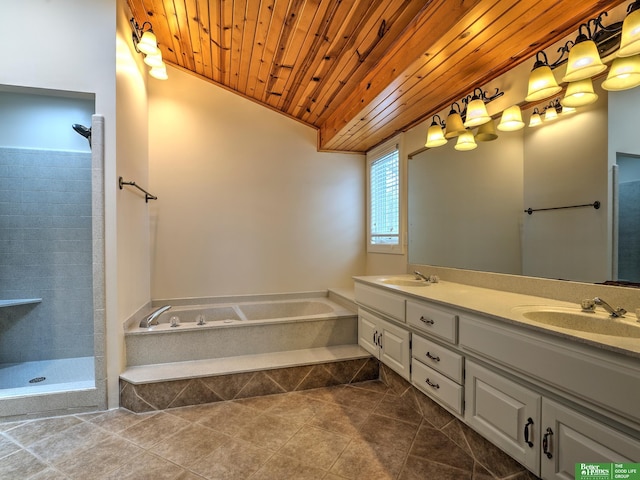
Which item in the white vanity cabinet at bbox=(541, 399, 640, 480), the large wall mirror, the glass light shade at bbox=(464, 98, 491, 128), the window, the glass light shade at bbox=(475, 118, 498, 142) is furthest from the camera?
the window

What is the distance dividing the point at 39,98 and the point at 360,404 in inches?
143

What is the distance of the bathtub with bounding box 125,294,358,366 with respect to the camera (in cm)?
240

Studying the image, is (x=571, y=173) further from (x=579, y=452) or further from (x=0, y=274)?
(x=0, y=274)

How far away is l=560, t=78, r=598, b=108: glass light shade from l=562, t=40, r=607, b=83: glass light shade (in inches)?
5.3

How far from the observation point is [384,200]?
3352 mm

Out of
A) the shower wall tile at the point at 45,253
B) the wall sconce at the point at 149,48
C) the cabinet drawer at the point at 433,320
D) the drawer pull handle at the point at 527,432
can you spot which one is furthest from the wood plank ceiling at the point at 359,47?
the drawer pull handle at the point at 527,432

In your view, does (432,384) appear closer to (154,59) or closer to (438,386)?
(438,386)

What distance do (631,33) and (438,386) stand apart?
1742 mm

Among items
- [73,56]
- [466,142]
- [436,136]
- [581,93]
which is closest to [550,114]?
[581,93]

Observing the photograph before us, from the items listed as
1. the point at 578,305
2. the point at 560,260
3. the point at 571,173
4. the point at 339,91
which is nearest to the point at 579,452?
the point at 578,305

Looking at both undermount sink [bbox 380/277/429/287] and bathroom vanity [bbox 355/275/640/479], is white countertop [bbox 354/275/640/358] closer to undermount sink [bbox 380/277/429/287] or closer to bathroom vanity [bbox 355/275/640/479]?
bathroom vanity [bbox 355/275/640/479]

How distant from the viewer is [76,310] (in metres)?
2.78

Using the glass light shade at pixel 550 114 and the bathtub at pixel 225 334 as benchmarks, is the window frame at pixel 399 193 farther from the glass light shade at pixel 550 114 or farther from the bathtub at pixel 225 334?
the glass light shade at pixel 550 114

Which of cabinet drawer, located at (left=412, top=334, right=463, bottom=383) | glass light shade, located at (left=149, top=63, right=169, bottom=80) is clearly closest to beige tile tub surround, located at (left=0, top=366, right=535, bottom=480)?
cabinet drawer, located at (left=412, top=334, right=463, bottom=383)
